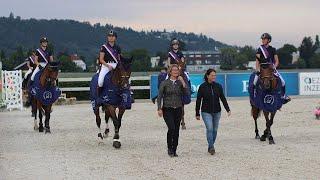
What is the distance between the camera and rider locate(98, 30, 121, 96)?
1465 centimetres

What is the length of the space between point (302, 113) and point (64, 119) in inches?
351

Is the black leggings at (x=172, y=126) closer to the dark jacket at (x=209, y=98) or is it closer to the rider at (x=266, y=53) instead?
the dark jacket at (x=209, y=98)

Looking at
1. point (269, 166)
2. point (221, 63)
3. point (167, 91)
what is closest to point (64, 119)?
point (167, 91)

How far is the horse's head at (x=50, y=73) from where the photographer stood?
58.0 feet

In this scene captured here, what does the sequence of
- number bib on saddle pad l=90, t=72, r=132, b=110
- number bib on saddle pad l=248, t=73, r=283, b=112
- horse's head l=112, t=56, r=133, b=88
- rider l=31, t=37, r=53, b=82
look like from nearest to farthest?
horse's head l=112, t=56, r=133, b=88, number bib on saddle pad l=90, t=72, r=132, b=110, number bib on saddle pad l=248, t=73, r=283, b=112, rider l=31, t=37, r=53, b=82

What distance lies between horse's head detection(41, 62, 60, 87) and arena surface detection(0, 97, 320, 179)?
153cm

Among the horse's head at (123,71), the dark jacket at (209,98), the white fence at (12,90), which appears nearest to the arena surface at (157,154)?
the dark jacket at (209,98)

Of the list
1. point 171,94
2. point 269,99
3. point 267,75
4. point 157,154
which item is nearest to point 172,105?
point 171,94

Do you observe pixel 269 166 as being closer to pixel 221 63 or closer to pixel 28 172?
pixel 28 172

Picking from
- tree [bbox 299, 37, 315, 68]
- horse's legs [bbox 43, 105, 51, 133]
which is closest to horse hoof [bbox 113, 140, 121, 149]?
horse's legs [bbox 43, 105, 51, 133]

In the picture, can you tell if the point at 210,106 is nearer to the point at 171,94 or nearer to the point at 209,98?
the point at 209,98

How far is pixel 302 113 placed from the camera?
77.2 feet

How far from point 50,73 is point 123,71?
4281 mm

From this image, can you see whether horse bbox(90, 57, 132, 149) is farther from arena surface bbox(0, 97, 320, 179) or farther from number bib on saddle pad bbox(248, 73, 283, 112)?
number bib on saddle pad bbox(248, 73, 283, 112)
